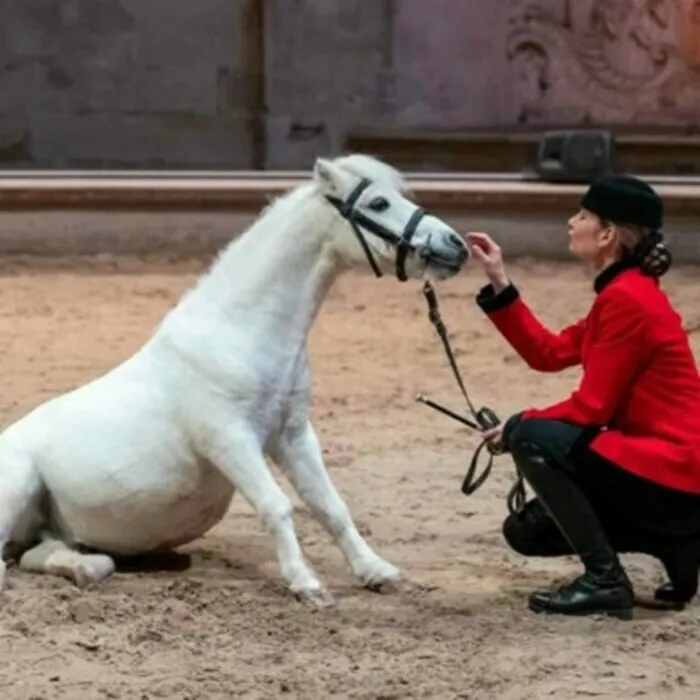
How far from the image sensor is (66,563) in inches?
→ 125

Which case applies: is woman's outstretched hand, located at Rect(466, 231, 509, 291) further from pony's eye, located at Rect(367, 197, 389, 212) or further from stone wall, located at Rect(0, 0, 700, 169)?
stone wall, located at Rect(0, 0, 700, 169)

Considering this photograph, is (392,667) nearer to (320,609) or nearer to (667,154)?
(320,609)

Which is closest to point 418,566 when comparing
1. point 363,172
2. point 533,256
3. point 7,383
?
point 363,172

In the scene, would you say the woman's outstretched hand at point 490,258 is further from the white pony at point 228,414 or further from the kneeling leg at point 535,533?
the kneeling leg at point 535,533

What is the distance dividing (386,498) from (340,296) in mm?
3101

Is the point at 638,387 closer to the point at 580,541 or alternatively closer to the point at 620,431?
the point at 620,431

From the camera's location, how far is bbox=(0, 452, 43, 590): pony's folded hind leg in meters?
3.20

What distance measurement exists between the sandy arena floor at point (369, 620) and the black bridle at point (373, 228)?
2.39ft

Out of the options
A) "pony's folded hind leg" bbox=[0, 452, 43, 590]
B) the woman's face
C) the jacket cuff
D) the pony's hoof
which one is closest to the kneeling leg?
the jacket cuff

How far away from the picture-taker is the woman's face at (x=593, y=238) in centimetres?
301

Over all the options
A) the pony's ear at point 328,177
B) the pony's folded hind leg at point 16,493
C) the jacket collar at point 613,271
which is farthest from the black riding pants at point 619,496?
the pony's folded hind leg at point 16,493

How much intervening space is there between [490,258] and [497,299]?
0.30ft

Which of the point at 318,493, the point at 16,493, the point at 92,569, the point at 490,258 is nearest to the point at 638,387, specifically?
the point at 490,258

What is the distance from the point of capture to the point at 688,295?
23.1ft
